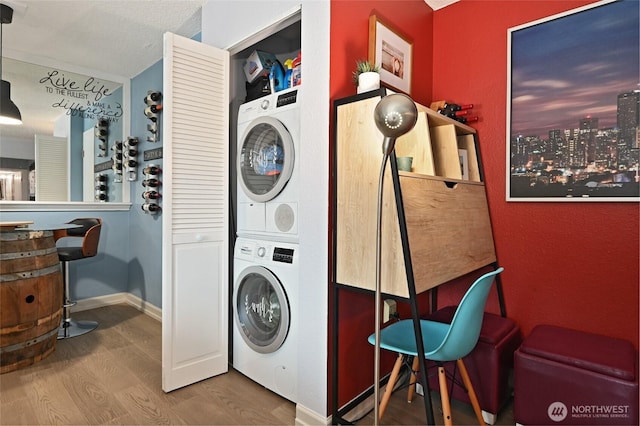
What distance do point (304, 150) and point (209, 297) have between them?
3.78 feet

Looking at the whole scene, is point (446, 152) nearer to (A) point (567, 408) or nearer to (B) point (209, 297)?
(A) point (567, 408)

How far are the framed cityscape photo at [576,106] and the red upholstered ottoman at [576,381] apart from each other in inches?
30.1

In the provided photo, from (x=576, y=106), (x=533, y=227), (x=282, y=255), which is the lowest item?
(x=282, y=255)

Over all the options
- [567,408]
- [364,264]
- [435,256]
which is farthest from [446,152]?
[567,408]

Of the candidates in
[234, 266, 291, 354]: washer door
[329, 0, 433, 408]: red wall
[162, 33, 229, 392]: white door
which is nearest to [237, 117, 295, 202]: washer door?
[162, 33, 229, 392]: white door

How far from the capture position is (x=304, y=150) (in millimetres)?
1766

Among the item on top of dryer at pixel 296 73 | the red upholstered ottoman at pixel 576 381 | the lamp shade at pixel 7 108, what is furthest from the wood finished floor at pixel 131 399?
the lamp shade at pixel 7 108

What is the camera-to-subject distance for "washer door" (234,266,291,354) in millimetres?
1938

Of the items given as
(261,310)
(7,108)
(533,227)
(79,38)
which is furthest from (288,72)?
(7,108)

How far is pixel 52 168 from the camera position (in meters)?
3.52

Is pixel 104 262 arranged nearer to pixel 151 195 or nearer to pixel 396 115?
pixel 151 195

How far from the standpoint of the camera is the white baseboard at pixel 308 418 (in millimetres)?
1651

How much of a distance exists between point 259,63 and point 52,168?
2707 millimetres

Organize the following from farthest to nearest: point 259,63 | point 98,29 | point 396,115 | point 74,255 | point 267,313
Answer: point 74,255 → point 98,29 → point 259,63 → point 267,313 → point 396,115
